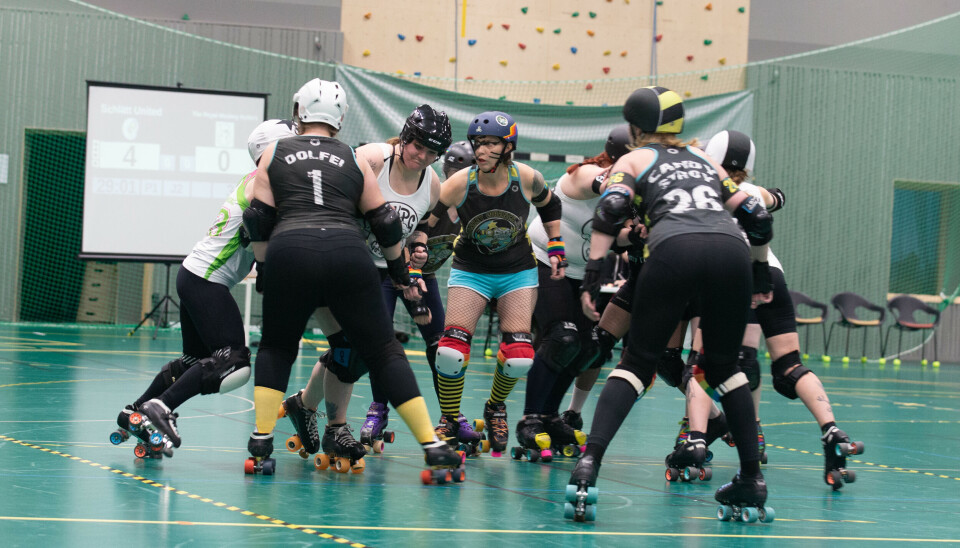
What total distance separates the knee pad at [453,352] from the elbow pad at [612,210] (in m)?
1.38

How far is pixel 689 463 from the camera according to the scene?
4145mm

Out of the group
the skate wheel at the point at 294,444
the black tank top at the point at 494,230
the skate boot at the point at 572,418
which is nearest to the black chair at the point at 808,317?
the skate boot at the point at 572,418

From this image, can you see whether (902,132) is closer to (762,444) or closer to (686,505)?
(762,444)

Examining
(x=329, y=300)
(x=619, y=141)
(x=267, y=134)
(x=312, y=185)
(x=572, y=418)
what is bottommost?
(x=572, y=418)

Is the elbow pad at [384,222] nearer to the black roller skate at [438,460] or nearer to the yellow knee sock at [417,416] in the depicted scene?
the yellow knee sock at [417,416]

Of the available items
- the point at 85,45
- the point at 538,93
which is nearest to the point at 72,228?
the point at 85,45

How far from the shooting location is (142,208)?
1203cm

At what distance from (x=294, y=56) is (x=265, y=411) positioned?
467 inches

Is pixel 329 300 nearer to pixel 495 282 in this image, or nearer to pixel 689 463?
pixel 495 282

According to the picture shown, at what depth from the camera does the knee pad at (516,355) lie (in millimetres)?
4672

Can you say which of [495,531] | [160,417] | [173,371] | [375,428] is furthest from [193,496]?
[375,428]

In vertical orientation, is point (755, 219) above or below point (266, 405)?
above

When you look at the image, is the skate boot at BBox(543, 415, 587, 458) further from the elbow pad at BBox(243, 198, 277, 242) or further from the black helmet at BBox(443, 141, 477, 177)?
the elbow pad at BBox(243, 198, 277, 242)

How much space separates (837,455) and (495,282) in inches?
67.3
